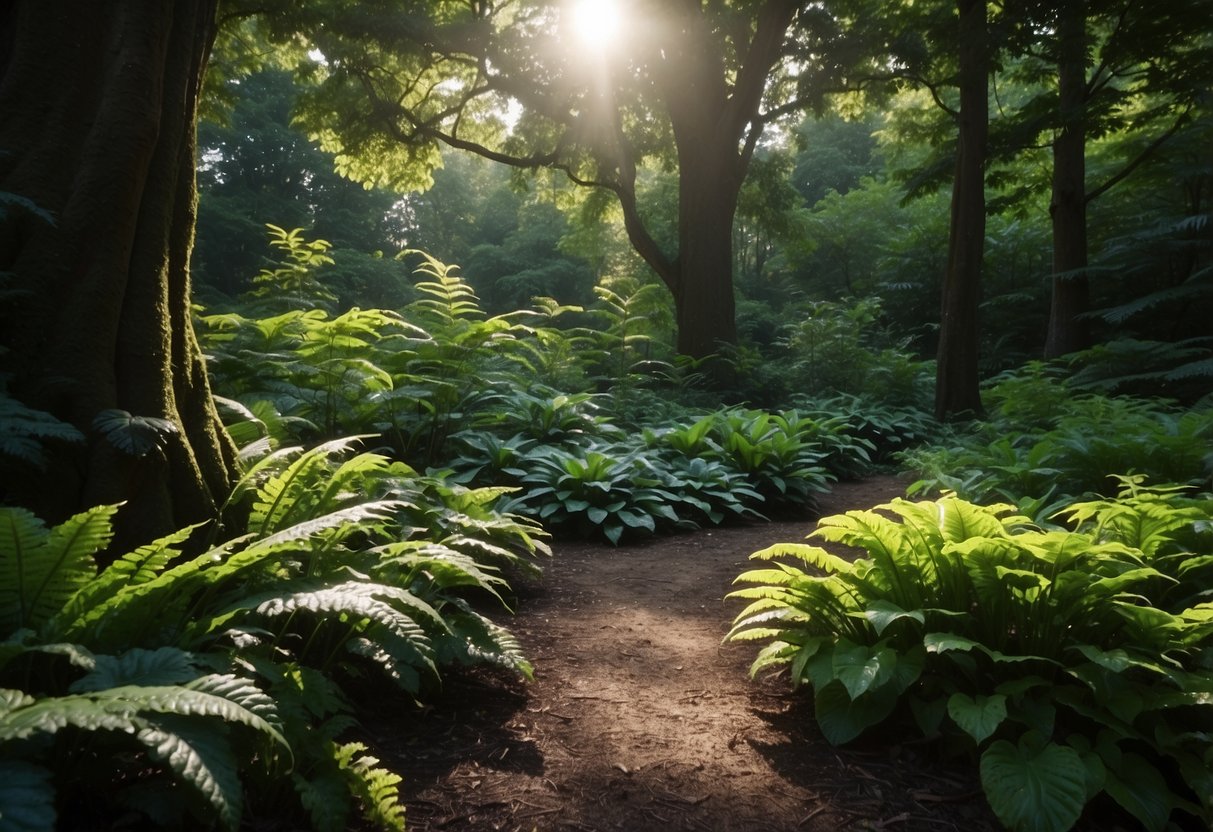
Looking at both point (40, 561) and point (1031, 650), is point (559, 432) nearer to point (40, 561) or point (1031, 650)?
point (1031, 650)

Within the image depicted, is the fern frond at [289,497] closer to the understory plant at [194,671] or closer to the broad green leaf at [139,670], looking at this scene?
the understory plant at [194,671]

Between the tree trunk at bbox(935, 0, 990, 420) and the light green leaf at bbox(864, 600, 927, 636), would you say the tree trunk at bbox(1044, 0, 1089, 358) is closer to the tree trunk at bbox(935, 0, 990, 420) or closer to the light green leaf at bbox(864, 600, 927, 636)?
the tree trunk at bbox(935, 0, 990, 420)

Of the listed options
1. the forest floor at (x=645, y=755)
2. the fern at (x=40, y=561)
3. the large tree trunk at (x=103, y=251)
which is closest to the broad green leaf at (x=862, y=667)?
the forest floor at (x=645, y=755)

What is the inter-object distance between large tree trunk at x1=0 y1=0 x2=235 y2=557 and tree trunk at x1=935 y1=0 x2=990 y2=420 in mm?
9382

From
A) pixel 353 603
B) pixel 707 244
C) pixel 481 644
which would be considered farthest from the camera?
pixel 707 244

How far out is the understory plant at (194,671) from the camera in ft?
4.79

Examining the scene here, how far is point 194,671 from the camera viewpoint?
171cm

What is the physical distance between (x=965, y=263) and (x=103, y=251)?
9.93 metres

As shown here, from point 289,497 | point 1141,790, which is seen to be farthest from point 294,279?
point 1141,790

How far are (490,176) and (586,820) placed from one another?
4496 cm

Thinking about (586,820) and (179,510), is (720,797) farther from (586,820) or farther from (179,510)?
(179,510)

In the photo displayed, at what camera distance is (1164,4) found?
26.3 feet

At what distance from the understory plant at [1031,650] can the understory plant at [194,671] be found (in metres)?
1.26

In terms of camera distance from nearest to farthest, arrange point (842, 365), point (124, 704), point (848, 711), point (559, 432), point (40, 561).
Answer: point (124, 704) → point (40, 561) → point (848, 711) → point (559, 432) → point (842, 365)
